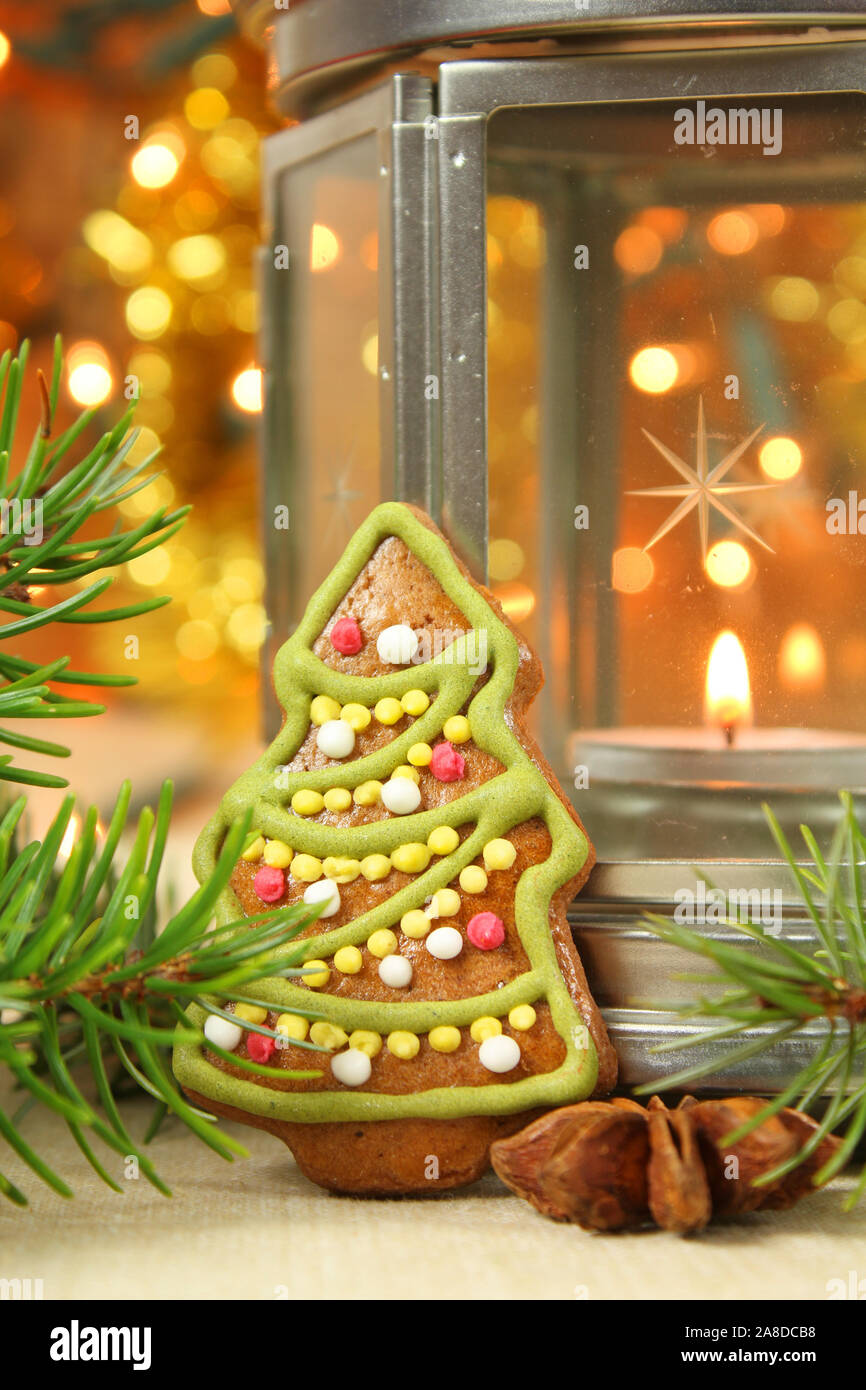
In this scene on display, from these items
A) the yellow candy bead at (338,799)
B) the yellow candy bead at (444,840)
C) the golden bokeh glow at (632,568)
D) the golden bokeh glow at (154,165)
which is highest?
the golden bokeh glow at (154,165)

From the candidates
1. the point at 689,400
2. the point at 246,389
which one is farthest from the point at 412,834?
the point at 246,389

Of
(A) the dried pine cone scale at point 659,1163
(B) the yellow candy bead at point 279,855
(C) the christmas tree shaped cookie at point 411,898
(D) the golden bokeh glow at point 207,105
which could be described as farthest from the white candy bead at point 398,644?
(D) the golden bokeh glow at point 207,105

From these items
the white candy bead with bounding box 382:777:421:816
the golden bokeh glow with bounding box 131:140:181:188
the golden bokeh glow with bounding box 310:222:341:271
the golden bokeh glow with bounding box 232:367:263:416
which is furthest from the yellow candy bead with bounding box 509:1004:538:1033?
the golden bokeh glow with bounding box 131:140:181:188

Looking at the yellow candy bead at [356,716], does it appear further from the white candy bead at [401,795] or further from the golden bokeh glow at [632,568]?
the golden bokeh glow at [632,568]

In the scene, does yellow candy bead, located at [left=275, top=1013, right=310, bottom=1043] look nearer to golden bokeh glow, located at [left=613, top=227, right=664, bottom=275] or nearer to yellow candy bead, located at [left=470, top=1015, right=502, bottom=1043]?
yellow candy bead, located at [left=470, top=1015, right=502, bottom=1043]

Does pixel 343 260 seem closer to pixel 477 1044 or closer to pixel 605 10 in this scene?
pixel 605 10

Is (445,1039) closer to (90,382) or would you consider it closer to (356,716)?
(356,716)

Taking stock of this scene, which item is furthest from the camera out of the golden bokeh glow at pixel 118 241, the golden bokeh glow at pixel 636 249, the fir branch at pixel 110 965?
the golden bokeh glow at pixel 118 241
